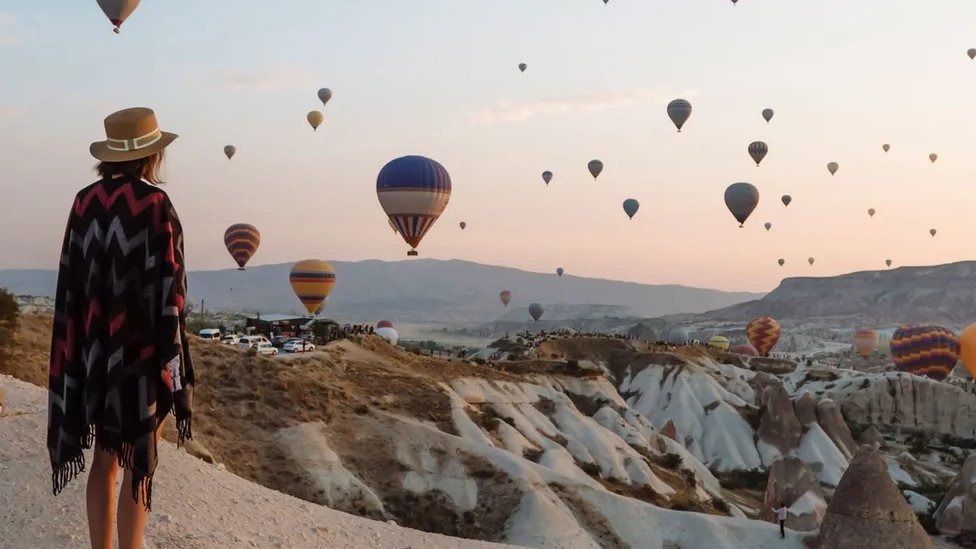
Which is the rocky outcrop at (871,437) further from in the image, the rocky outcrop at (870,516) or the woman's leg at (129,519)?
the woman's leg at (129,519)

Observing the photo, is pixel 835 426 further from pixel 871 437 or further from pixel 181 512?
pixel 181 512

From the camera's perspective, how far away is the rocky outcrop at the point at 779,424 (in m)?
66.1

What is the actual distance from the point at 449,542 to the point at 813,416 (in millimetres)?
61682

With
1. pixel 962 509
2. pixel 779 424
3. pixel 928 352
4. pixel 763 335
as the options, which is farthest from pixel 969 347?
pixel 763 335

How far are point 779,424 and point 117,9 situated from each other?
51.7 metres

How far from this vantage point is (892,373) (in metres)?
81.6

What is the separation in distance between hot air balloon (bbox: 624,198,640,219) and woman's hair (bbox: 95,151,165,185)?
8620cm

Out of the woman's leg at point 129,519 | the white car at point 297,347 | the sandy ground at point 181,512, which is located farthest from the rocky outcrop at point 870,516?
the white car at point 297,347

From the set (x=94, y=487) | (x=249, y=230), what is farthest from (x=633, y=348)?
(x=94, y=487)

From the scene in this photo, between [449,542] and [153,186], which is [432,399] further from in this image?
[153,186]

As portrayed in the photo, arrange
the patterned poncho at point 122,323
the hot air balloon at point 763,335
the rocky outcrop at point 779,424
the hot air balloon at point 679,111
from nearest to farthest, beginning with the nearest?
the patterned poncho at point 122,323
the rocky outcrop at point 779,424
the hot air balloon at point 679,111
the hot air balloon at point 763,335

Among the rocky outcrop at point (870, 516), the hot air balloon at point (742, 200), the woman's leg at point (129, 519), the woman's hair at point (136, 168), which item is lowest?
the rocky outcrop at point (870, 516)

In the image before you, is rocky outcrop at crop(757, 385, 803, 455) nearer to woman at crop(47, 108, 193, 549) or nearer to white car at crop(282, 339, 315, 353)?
white car at crop(282, 339, 315, 353)

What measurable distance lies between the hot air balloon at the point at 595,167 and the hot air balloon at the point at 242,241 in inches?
1189
